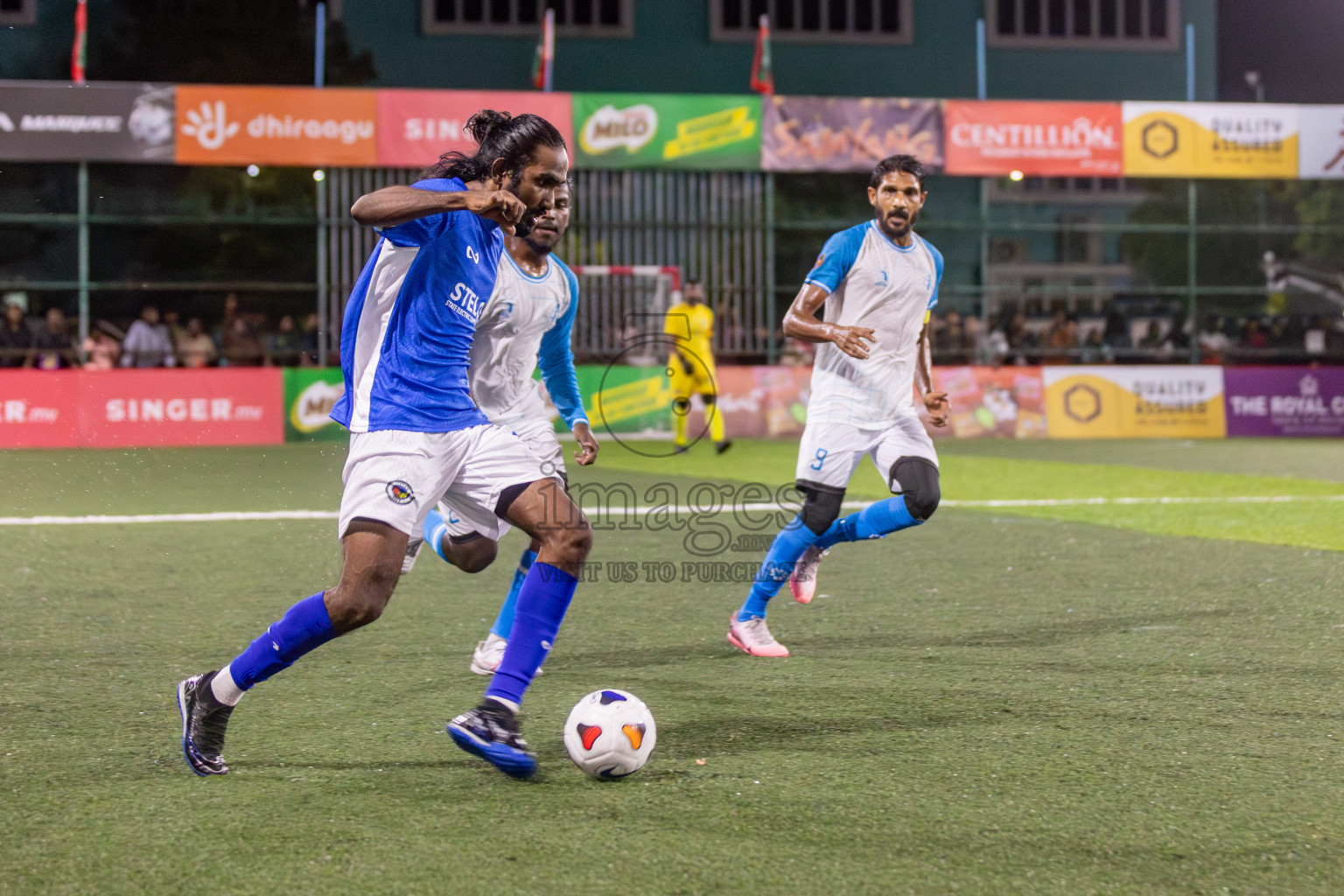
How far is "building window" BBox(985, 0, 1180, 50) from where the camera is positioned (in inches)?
1115

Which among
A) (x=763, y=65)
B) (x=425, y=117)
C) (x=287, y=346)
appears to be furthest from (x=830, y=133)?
(x=287, y=346)

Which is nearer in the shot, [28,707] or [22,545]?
[28,707]

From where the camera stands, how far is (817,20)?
27.4 m

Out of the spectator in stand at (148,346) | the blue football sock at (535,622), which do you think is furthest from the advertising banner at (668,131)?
the blue football sock at (535,622)

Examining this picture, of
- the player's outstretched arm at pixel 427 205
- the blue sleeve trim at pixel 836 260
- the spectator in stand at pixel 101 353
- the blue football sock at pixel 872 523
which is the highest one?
the spectator in stand at pixel 101 353

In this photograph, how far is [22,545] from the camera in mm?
8797

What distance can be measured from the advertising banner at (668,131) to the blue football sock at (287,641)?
1598cm

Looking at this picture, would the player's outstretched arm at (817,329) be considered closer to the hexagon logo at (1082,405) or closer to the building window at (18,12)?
the hexagon logo at (1082,405)

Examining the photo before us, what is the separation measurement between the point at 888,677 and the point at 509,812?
78.4 inches

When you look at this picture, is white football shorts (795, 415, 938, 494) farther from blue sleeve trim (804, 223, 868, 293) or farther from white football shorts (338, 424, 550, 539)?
white football shorts (338, 424, 550, 539)

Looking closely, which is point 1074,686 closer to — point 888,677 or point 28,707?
point 888,677

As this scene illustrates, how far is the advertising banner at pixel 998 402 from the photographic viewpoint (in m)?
20.1

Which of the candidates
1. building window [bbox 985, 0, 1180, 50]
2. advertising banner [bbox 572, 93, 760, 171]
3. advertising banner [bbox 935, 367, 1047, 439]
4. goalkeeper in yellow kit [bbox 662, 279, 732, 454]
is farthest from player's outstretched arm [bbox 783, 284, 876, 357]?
building window [bbox 985, 0, 1180, 50]

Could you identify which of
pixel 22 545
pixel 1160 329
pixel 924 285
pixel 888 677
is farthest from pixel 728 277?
pixel 888 677
